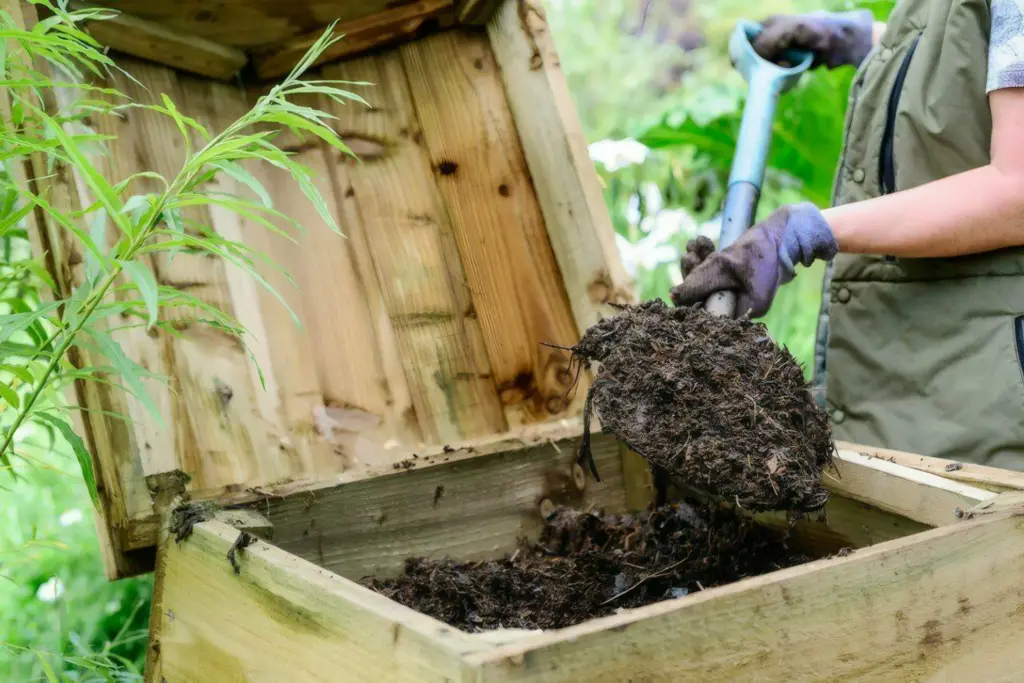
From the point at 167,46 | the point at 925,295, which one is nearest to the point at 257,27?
the point at 167,46

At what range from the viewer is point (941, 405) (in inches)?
59.2

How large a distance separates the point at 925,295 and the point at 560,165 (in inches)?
27.5

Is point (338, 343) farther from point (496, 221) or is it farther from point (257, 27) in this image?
point (257, 27)

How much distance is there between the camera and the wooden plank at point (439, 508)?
1.32m

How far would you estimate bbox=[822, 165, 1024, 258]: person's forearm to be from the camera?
4.17 ft

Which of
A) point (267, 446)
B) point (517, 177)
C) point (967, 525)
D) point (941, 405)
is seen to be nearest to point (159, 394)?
point (267, 446)

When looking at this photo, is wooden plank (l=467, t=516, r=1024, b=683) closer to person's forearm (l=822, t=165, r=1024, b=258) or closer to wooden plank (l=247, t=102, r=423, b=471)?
person's forearm (l=822, t=165, r=1024, b=258)

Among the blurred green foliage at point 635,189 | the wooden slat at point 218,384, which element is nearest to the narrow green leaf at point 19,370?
the blurred green foliage at point 635,189

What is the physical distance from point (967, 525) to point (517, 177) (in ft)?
3.65

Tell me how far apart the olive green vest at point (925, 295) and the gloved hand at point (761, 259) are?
25cm

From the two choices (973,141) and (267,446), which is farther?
(267,446)

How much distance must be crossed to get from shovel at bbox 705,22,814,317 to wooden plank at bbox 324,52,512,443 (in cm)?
53

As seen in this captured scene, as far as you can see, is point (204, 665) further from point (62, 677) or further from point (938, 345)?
point (938, 345)

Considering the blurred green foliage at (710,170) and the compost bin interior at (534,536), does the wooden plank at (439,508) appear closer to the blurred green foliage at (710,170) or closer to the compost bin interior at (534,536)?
the compost bin interior at (534,536)
